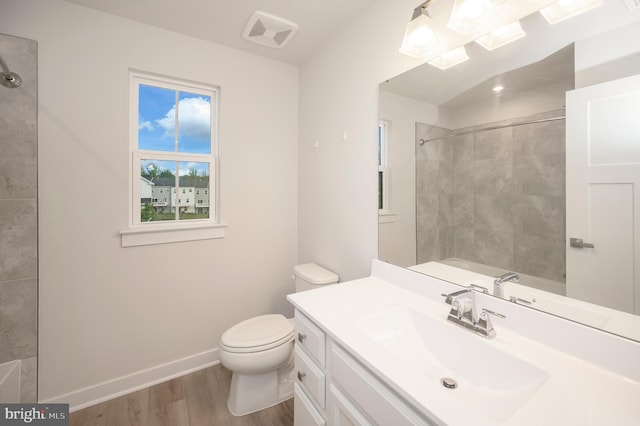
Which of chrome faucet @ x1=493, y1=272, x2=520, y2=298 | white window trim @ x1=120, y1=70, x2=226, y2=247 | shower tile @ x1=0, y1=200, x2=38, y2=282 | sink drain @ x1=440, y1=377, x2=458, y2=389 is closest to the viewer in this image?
sink drain @ x1=440, y1=377, x2=458, y2=389

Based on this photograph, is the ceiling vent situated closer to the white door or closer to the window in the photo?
the window

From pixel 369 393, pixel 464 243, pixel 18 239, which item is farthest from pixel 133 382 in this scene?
pixel 464 243

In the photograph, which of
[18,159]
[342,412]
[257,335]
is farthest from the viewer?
[257,335]

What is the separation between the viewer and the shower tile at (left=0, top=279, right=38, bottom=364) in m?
1.47

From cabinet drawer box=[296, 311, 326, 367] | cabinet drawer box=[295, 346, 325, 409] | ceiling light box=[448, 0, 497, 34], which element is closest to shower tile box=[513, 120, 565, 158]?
ceiling light box=[448, 0, 497, 34]

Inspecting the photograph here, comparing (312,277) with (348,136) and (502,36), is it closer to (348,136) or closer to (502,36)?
(348,136)

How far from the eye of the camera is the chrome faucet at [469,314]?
914 mm

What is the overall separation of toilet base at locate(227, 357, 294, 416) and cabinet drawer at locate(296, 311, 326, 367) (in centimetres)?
69

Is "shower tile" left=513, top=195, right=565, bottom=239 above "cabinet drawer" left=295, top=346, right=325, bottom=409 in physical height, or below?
above

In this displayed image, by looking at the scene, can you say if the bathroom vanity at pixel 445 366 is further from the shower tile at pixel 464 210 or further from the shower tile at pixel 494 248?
the shower tile at pixel 464 210

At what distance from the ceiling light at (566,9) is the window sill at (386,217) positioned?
97cm

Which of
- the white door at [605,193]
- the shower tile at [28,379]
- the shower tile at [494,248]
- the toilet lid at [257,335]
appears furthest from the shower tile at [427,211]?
the shower tile at [28,379]

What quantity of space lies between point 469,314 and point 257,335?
1.19m

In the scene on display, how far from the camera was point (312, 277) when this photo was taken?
6.10 feet
